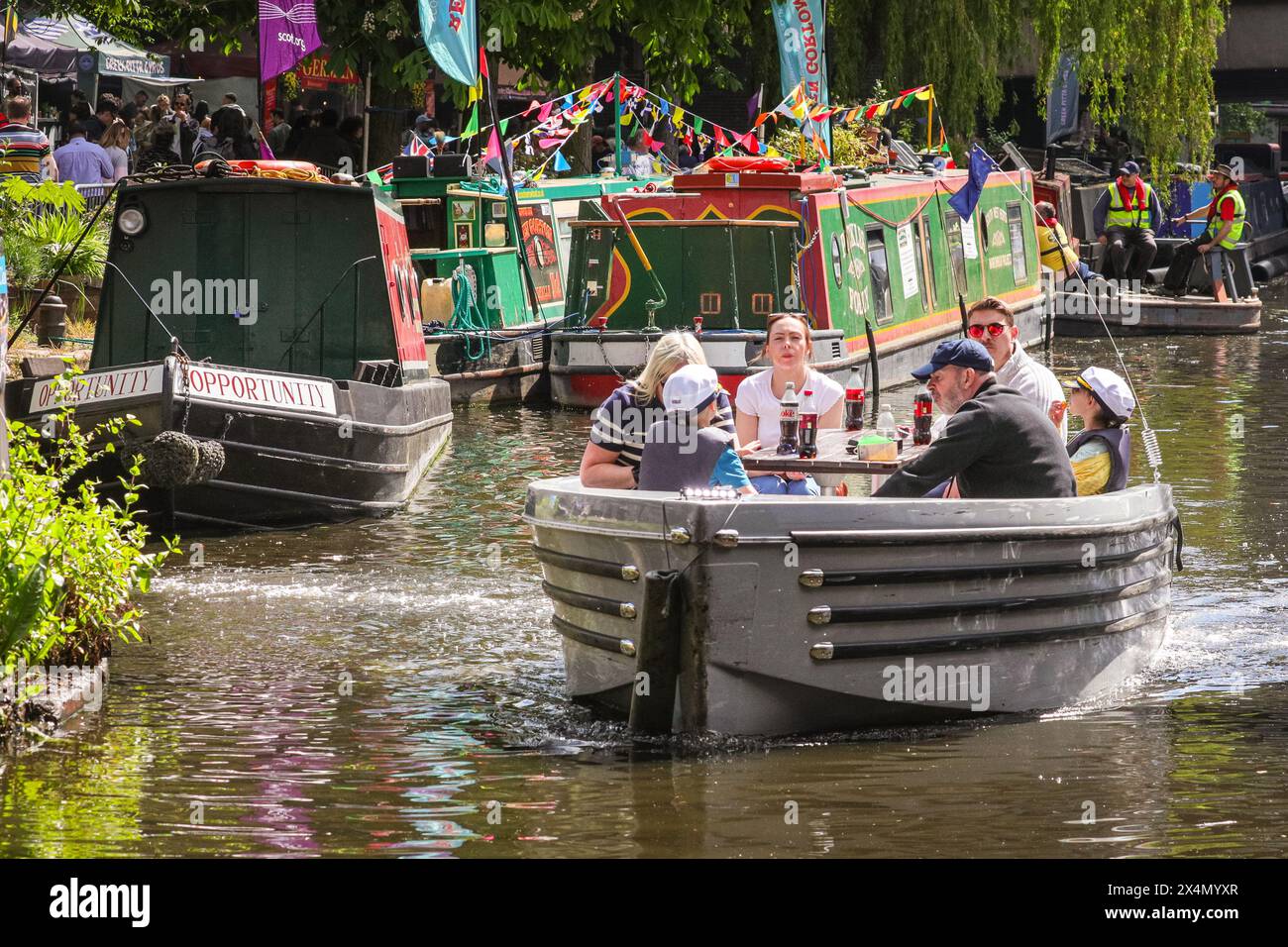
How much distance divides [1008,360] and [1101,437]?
868 mm

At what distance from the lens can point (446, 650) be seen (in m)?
9.12

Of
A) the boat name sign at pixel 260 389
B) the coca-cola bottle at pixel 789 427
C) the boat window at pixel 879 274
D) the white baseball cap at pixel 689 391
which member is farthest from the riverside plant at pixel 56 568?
the boat window at pixel 879 274

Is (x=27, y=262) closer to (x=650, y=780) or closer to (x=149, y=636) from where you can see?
(x=149, y=636)

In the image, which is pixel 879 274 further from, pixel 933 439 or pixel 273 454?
pixel 933 439

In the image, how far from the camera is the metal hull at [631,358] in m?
17.3

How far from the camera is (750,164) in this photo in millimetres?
18125

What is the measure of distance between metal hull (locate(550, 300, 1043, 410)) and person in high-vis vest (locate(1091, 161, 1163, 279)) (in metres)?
9.40

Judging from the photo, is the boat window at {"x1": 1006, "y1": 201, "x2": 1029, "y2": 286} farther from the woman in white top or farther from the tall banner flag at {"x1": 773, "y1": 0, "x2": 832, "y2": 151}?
the woman in white top

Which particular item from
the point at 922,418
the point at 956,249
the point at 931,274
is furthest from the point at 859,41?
the point at 922,418

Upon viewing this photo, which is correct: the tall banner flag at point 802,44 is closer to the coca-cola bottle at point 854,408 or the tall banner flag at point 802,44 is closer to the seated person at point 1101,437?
the coca-cola bottle at point 854,408

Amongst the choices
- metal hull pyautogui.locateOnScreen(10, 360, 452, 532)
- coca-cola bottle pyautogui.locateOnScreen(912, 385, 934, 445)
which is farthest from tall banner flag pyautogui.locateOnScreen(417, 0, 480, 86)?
coca-cola bottle pyautogui.locateOnScreen(912, 385, 934, 445)

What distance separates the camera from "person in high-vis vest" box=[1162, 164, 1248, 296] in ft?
84.4

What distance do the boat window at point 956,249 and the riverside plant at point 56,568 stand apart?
1524cm
